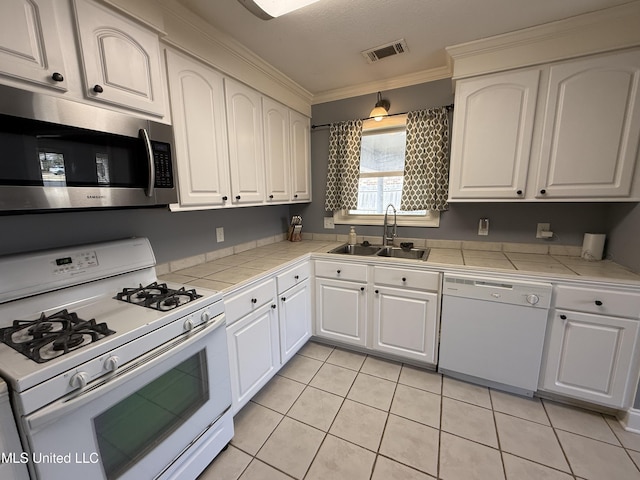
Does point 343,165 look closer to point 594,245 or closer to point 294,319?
point 294,319

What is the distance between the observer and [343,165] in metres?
2.74

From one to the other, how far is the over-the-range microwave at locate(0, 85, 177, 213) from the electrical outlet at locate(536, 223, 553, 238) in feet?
8.63

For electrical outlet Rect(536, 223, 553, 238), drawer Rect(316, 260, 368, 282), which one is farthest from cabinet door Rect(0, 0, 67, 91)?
electrical outlet Rect(536, 223, 553, 238)

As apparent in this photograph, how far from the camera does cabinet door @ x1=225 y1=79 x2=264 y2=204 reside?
1854 millimetres

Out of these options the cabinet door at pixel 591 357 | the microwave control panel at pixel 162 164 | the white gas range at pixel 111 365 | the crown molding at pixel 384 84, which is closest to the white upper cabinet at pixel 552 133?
the crown molding at pixel 384 84

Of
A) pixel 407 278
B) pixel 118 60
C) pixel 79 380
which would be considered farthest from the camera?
pixel 407 278

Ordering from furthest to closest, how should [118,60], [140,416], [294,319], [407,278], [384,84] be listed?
1. [384,84]
2. [294,319]
3. [407,278]
4. [118,60]
5. [140,416]

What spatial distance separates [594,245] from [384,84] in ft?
6.84

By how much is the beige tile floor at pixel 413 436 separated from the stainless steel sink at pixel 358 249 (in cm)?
108

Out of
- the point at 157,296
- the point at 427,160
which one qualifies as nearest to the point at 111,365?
the point at 157,296

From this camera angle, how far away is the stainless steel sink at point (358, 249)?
257 cm

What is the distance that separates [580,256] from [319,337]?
2.19 metres

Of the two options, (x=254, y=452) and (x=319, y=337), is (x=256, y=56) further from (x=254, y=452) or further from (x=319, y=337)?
(x=254, y=452)

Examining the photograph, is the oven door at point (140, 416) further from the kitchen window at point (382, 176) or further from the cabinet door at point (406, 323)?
the kitchen window at point (382, 176)
